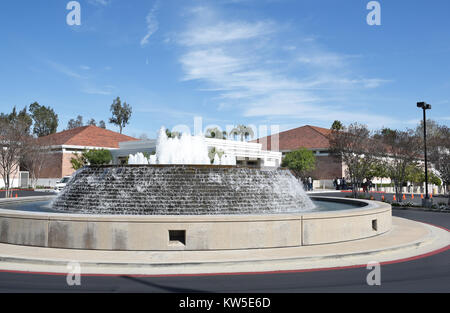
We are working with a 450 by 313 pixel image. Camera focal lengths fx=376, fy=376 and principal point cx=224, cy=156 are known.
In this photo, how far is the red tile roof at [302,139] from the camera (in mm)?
66488

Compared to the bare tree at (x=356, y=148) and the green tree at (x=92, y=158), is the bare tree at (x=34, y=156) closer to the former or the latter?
the green tree at (x=92, y=158)

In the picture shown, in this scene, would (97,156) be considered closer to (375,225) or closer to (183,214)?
(183,214)

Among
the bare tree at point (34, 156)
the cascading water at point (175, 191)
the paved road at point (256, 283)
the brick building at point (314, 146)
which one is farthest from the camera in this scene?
the brick building at point (314, 146)

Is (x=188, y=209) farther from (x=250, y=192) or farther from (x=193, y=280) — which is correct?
(x=193, y=280)

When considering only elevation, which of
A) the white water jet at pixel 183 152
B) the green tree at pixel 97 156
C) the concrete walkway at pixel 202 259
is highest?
the green tree at pixel 97 156

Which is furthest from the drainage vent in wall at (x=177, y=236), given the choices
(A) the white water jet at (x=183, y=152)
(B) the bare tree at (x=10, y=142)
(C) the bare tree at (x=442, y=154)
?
(B) the bare tree at (x=10, y=142)

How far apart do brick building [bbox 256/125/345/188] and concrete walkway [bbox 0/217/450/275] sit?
48600 millimetres

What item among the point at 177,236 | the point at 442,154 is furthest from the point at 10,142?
the point at 442,154

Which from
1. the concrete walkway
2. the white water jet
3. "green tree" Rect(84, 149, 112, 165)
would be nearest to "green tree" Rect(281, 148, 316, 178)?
"green tree" Rect(84, 149, 112, 165)

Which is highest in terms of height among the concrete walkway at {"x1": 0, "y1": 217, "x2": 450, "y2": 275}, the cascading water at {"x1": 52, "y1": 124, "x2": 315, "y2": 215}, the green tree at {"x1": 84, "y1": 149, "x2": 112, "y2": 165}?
the green tree at {"x1": 84, "y1": 149, "x2": 112, "y2": 165}

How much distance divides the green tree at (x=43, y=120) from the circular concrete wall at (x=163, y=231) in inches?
3796

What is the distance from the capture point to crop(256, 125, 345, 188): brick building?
205 feet

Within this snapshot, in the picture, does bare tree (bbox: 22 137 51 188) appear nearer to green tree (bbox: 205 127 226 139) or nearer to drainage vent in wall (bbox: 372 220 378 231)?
green tree (bbox: 205 127 226 139)

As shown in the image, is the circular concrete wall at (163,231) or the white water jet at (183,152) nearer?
the circular concrete wall at (163,231)
